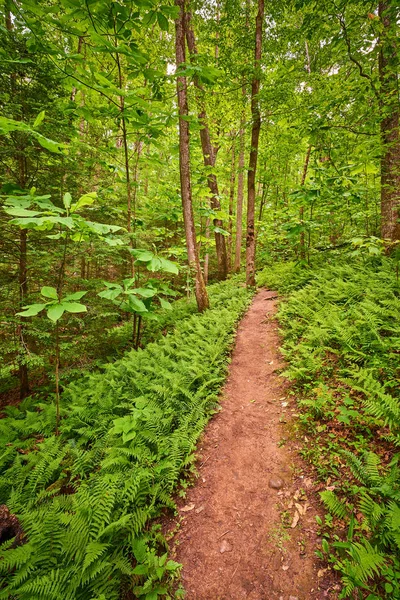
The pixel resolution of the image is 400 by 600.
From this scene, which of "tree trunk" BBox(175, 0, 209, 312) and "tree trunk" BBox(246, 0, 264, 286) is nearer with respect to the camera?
"tree trunk" BBox(175, 0, 209, 312)

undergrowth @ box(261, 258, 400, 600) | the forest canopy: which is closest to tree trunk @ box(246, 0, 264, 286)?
the forest canopy

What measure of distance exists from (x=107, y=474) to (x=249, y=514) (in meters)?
1.83

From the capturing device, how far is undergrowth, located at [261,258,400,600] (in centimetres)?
223

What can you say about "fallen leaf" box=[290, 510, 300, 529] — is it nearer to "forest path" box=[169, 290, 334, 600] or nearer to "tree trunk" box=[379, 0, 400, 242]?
"forest path" box=[169, 290, 334, 600]

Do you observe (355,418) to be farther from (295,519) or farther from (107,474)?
(107,474)

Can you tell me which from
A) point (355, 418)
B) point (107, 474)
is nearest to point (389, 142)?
Answer: point (355, 418)

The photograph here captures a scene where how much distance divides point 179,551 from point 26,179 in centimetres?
728

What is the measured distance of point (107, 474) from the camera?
3.13 m

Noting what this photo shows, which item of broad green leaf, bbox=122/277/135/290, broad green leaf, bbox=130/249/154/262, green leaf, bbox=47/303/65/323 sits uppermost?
broad green leaf, bbox=130/249/154/262

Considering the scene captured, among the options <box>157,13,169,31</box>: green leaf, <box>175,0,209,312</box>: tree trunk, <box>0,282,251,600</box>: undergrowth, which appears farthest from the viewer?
<box>175,0,209,312</box>: tree trunk

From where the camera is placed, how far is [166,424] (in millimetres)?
3889

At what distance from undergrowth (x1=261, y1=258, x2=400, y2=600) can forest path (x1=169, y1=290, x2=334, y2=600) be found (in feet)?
0.98

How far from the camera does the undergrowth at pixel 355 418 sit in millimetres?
2227

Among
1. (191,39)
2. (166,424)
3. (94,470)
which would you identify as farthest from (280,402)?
(191,39)
